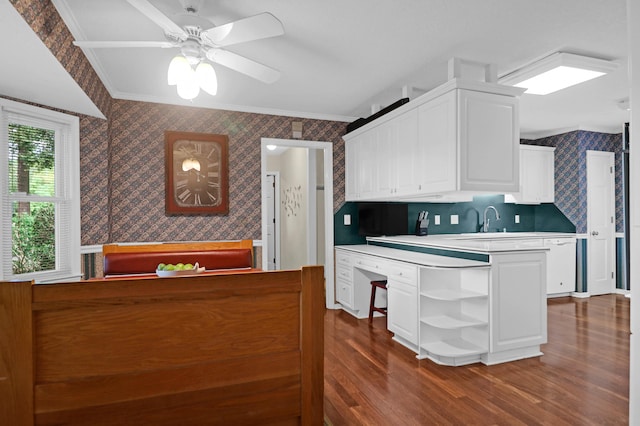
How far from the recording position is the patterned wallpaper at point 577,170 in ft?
18.0

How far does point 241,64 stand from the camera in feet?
8.35

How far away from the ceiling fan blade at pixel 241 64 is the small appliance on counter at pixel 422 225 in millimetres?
3009

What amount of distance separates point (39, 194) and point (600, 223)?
7.07 metres

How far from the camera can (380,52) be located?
9.77 ft

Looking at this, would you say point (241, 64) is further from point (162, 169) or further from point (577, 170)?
point (577, 170)

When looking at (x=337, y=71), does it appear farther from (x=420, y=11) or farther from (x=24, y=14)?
(x=24, y=14)

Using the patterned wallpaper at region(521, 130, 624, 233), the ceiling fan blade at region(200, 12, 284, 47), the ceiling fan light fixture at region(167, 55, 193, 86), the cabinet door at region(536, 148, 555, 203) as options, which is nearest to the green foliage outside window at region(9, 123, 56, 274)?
the ceiling fan light fixture at region(167, 55, 193, 86)

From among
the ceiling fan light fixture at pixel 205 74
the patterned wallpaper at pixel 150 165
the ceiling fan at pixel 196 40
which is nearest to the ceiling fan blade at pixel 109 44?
the ceiling fan at pixel 196 40

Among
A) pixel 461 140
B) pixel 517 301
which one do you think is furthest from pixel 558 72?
pixel 517 301

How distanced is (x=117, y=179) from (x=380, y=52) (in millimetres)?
2947

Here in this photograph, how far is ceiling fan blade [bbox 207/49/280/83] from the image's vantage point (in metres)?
2.40

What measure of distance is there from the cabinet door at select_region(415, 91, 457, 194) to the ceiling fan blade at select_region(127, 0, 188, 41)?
2049 millimetres

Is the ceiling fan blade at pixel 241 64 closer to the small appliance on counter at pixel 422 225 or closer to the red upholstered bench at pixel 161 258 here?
the red upholstered bench at pixel 161 258

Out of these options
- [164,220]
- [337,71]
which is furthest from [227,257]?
[337,71]
